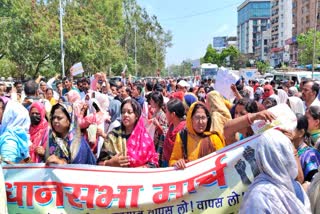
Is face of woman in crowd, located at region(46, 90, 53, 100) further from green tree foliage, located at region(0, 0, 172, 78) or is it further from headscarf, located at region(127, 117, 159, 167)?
green tree foliage, located at region(0, 0, 172, 78)

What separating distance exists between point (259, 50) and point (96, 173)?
119438 millimetres

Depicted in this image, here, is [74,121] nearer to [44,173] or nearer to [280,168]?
[44,173]

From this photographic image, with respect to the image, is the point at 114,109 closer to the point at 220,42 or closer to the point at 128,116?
the point at 128,116

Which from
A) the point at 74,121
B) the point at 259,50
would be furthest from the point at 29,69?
the point at 259,50

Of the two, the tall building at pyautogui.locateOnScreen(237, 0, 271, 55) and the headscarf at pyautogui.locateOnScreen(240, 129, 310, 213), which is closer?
the headscarf at pyautogui.locateOnScreen(240, 129, 310, 213)

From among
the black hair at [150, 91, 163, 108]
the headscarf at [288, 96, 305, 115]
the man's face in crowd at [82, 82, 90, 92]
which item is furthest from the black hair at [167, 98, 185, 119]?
the man's face in crowd at [82, 82, 90, 92]

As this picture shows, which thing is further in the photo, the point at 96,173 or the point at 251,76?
the point at 251,76

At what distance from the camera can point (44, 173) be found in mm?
3170

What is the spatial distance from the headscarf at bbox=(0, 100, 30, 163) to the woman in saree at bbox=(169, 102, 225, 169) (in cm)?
138

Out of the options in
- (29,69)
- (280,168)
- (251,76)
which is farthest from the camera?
(29,69)

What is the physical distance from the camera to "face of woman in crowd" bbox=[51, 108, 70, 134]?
3.74 metres

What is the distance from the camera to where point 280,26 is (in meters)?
94.1

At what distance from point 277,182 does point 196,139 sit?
4.41ft

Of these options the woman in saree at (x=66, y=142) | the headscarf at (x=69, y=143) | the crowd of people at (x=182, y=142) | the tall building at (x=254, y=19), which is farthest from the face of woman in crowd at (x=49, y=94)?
the tall building at (x=254, y=19)
